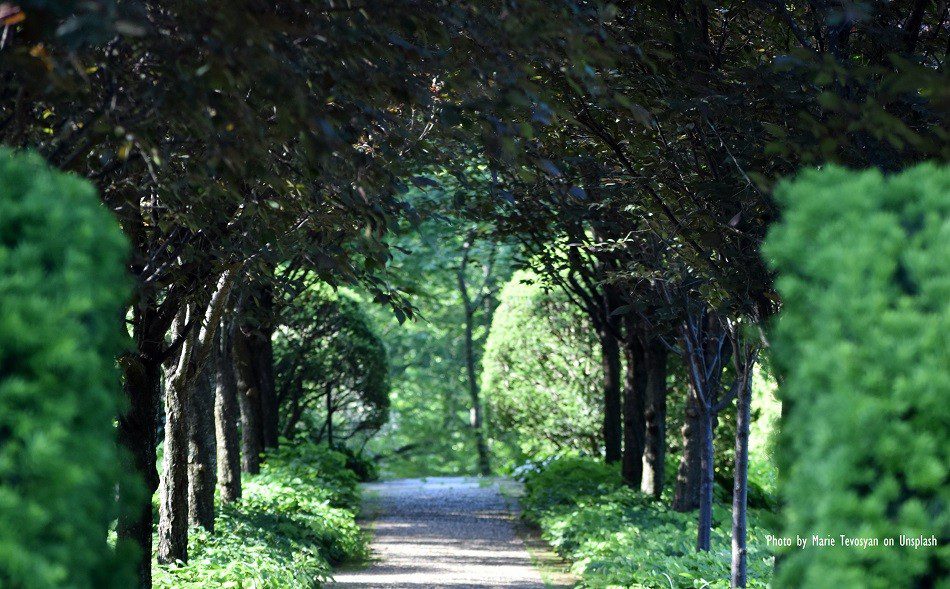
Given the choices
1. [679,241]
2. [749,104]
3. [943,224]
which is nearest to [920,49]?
[749,104]

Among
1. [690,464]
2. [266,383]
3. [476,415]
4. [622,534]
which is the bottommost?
[622,534]

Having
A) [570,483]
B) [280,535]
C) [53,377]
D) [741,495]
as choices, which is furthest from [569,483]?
[53,377]

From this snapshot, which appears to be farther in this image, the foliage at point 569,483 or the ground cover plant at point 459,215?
the foliage at point 569,483

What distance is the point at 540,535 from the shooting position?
545 inches

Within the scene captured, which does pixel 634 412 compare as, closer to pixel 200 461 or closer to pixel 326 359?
pixel 200 461

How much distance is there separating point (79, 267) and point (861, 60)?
4.36 meters

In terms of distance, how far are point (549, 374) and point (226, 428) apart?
8161 millimetres

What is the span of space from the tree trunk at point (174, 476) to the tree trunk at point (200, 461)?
1.30m

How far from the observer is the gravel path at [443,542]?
1018 cm

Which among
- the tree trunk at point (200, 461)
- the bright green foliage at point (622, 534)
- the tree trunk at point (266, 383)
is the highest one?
the tree trunk at point (266, 383)

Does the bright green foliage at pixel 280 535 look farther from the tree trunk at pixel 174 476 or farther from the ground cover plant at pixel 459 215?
the tree trunk at pixel 174 476

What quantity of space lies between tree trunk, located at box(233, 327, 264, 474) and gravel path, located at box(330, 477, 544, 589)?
2.02m

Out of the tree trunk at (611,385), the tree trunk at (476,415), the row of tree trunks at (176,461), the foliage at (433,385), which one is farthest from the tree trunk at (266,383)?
the foliage at (433,385)

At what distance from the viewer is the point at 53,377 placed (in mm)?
2666
